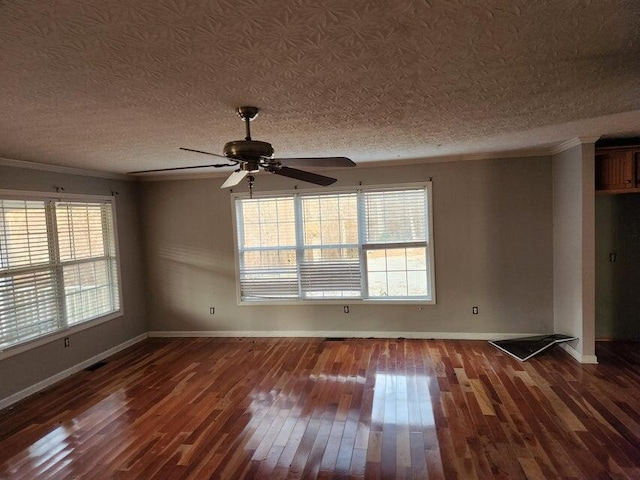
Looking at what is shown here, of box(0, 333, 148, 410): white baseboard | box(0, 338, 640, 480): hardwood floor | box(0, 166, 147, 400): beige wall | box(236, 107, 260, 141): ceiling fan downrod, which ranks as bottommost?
box(0, 338, 640, 480): hardwood floor

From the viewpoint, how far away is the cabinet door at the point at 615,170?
384 cm

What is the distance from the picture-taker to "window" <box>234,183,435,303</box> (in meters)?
5.00

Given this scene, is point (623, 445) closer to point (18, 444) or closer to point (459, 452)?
point (459, 452)

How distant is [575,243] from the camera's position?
4.01 meters

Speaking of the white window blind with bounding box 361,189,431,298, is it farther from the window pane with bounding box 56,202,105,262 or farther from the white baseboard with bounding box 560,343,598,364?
the window pane with bounding box 56,202,105,262

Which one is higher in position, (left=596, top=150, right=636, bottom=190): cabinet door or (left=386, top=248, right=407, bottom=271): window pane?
(left=596, top=150, right=636, bottom=190): cabinet door

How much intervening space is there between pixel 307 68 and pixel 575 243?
3.70 meters

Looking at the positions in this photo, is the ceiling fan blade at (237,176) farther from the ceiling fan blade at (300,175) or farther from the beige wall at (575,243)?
the beige wall at (575,243)

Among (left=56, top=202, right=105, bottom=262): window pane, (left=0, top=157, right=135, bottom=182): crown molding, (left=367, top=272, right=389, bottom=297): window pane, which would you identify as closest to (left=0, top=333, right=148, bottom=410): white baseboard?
(left=56, top=202, right=105, bottom=262): window pane

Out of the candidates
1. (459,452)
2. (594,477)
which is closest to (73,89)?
(459,452)

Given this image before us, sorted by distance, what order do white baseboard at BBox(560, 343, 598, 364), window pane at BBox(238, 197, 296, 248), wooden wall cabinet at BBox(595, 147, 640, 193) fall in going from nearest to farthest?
wooden wall cabinet at BBox(595, 147, 640, 193) < white baseboard at BBox(560, 343, 598, 364) < window pane at BBox(238, 197, 296, 248)

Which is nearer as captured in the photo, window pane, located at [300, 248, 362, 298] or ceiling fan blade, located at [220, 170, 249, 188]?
ceiling fan blade, located at [220, 170, 249, 188]

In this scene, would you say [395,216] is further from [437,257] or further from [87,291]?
[87,291]

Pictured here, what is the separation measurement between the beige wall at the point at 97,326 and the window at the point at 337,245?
158 centimetres
